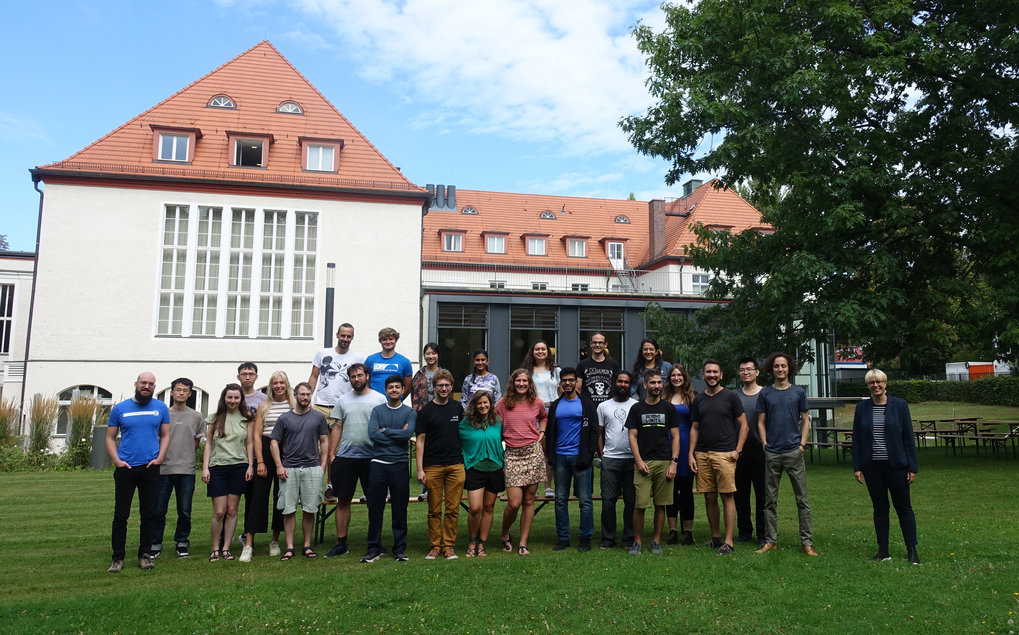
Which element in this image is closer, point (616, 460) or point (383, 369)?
Answer: point (616, 460)

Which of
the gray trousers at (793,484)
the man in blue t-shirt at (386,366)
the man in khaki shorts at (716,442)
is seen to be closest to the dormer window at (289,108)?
the man in blue t-shirt at (386,366)

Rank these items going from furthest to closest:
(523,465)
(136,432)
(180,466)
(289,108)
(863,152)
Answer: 1. (289,108)
2. (863,152)
3. (523,465)
4. (180,466)
5. (136,432)

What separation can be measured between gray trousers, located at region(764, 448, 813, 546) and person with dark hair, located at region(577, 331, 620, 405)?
1.85 meters

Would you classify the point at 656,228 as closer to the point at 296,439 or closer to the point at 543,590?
the point at 296,439

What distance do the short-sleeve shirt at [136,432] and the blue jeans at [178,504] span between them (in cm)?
38

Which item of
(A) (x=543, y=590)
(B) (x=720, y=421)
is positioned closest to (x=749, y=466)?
(B) (x=720, y=421)

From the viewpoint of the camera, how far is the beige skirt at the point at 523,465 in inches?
297

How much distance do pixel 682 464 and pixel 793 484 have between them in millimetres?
1111

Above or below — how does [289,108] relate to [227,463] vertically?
above

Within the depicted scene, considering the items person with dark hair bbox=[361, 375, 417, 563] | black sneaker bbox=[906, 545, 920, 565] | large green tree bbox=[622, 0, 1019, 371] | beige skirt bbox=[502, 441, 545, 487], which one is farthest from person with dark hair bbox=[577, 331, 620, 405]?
large green tree bbox=[622, 0, 1019, 371]

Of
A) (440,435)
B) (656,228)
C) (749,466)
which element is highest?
(656,228)

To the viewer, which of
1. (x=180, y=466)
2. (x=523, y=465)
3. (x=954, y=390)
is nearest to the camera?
Result: (x=180, y=466)

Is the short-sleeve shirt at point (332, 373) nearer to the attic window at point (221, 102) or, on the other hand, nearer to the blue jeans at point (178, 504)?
the blue jeans at point (178, 504)

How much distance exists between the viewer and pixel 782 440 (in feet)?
24.5
